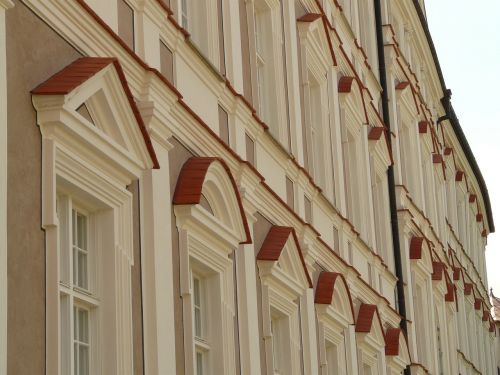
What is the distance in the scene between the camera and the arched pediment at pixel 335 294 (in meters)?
17.4

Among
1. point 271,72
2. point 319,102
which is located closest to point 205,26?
point 271,72

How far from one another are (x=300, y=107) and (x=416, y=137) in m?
12.8

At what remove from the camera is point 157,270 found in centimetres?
1112

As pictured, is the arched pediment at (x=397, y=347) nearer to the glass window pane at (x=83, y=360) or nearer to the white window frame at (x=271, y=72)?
the white window frame at (x=271, y=72)

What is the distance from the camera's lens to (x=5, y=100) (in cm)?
866

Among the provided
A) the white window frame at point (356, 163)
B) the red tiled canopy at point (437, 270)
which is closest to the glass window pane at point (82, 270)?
the white window frame at point (356, 163)

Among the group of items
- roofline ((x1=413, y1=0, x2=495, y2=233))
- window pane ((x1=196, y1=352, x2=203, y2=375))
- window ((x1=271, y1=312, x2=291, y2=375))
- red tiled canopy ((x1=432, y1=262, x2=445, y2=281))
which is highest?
roofline ((x1=413, y1=0, x2=495, y2=233))

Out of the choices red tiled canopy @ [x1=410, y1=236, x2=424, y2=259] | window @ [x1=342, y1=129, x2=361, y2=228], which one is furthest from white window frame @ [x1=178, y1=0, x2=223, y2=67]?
red tiled canopy @ [x1=410, y1=236, x2=424, y2=259]

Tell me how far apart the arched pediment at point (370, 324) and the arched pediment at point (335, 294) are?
33.9 inches

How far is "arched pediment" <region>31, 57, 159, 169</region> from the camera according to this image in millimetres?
9203

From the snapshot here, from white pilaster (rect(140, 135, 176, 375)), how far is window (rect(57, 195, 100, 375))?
87 centimetres

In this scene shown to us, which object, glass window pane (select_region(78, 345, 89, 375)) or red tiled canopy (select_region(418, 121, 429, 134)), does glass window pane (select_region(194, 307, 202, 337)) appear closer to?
glass window pane (select_region(78, 345, 89, 375))

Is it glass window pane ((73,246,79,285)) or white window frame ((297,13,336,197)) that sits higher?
white window frame ((297,13,336,197))

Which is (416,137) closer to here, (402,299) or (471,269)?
(402,299)
